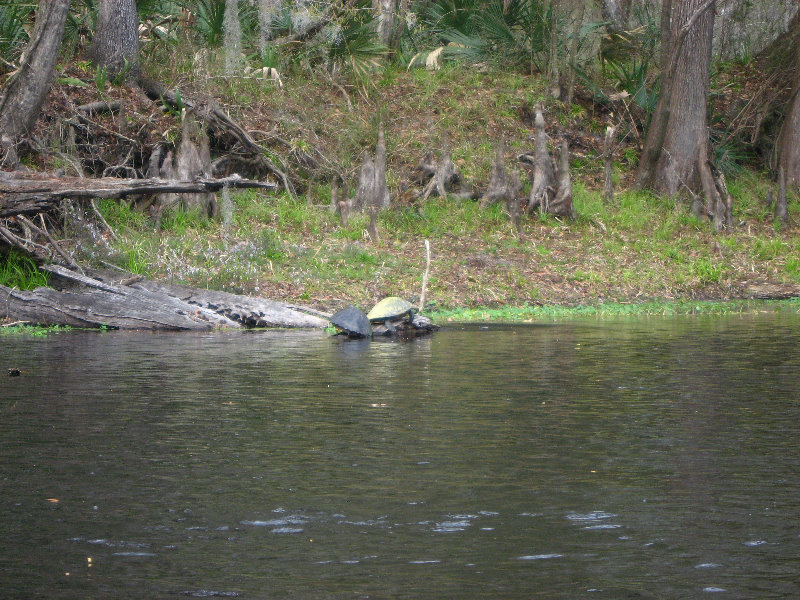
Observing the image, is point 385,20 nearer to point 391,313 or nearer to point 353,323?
point 391,313

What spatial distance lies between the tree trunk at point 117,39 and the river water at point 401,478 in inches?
602

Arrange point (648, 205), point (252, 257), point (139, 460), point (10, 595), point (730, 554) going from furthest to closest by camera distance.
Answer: point (648, 205), point (252, 257), point (139, 460), point (730, 554), point (10, 595)

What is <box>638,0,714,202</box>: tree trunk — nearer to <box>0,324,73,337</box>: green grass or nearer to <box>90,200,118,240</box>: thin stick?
<box>90,200,118,240</box>: thin stick

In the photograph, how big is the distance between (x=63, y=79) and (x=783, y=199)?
17.7 meters

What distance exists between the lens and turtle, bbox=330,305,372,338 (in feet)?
52.7

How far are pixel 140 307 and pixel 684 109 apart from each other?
16170 mm

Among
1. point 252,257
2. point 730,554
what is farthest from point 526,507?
point 252,257

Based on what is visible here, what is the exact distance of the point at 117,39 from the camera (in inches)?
1051

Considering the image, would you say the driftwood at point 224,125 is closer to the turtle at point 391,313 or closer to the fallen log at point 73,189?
the fallen log at point 73,189

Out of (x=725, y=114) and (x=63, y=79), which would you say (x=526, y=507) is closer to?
(x=63, y=79)

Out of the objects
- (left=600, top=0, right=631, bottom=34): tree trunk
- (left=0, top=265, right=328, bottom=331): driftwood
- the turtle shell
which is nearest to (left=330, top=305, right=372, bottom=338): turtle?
the turtle shell

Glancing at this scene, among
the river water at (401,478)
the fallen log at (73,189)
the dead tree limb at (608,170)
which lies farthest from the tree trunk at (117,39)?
the river water at (401,478)

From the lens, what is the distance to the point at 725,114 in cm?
3247

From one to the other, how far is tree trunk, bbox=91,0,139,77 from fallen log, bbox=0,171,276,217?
9.24 m
